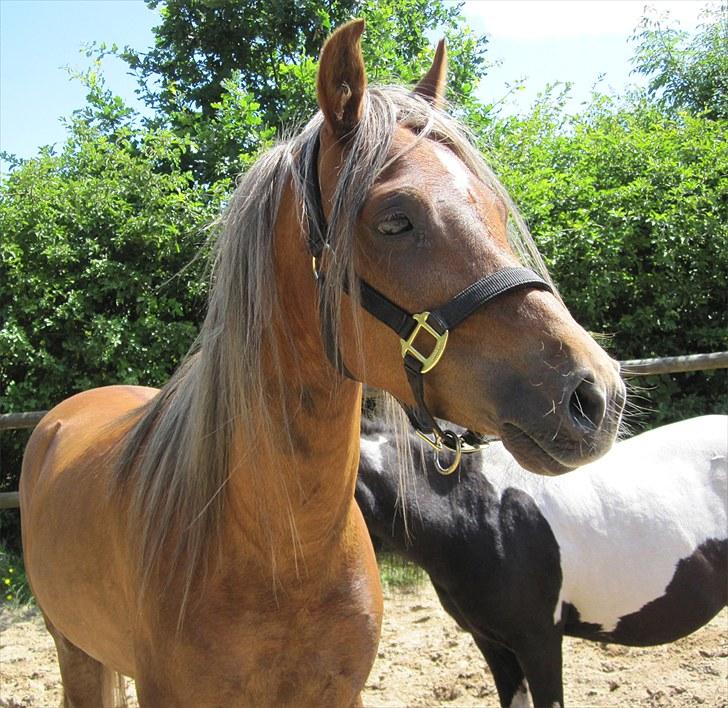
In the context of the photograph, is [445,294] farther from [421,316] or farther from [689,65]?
[689,65]

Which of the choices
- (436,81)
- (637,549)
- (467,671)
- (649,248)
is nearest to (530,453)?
(436,81)

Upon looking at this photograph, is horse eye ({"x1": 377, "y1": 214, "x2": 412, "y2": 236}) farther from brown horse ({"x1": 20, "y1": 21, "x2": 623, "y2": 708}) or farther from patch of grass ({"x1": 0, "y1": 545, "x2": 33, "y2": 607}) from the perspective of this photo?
patch of grass ({"x1": 0, "y1": 545, "x2": 33, "y2": 607})

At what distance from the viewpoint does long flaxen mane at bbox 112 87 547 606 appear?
54.8 inches

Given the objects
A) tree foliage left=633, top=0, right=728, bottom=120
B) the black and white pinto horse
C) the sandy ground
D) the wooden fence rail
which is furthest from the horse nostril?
tree foliage left=633, top=0, right=728, bottom=120

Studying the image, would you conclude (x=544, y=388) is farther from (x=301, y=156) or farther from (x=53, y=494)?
(x=53, y=494)

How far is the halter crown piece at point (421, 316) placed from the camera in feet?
4.07

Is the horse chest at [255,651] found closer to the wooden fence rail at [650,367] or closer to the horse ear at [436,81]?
the horse ear at [436,81]

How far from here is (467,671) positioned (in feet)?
12.3

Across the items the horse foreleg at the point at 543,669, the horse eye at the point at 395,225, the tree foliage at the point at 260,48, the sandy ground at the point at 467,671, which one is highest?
the tree foliage at the point at 260,48

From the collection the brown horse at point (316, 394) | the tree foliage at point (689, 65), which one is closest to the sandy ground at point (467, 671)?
the brown horse at point (316, 394)

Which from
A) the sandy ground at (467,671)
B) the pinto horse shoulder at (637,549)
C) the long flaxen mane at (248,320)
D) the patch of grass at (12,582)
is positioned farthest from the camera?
the patch of grass at (12,582)

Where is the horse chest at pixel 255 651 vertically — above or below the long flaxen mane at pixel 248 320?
below

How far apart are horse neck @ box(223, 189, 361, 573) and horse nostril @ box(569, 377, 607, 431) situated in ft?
1.84

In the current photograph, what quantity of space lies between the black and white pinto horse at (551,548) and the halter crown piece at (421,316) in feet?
4.37
